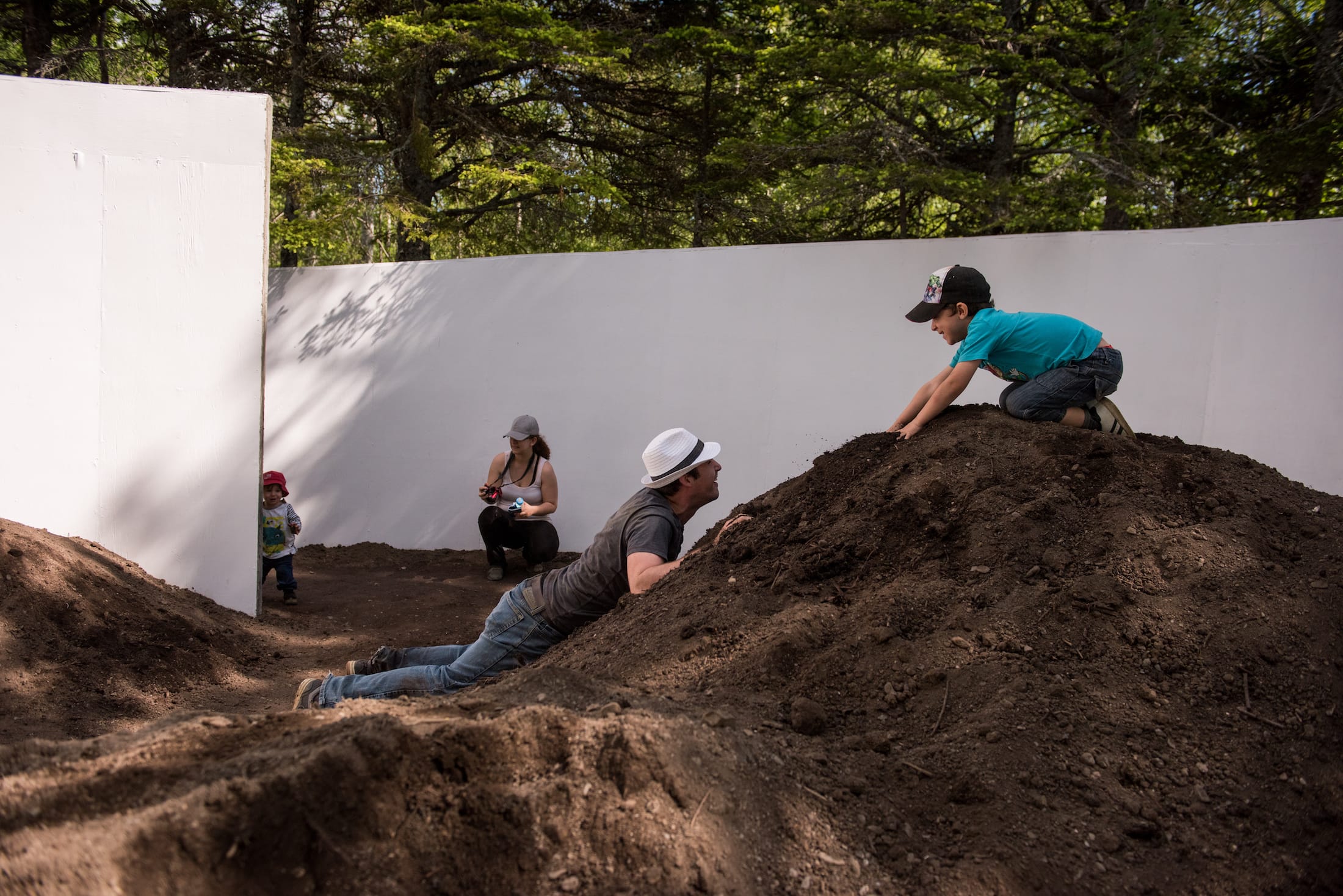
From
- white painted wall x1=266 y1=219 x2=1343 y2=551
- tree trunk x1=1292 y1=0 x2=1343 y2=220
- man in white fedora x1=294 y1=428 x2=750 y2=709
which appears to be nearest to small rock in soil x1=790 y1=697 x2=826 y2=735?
man in white fedora x1=294 y1=428 x2=750 y2=709

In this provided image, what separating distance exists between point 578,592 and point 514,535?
12.4 ft

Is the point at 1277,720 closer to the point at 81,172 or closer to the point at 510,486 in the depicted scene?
the point at 510,486

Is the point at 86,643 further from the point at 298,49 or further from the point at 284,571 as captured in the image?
the point at 298,49

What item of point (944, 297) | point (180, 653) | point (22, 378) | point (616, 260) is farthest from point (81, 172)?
point (944, 297)

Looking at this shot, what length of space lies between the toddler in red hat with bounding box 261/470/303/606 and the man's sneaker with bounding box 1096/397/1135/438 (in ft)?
16.4

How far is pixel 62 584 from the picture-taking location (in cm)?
443

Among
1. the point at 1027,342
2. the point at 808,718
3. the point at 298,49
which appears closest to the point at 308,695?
the point at 808,718

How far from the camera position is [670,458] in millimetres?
3363

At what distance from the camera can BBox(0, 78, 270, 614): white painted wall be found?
5.28m

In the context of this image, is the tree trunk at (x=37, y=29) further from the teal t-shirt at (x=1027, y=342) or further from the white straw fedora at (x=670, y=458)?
the teal t-shirt at (x=1027, y=342)

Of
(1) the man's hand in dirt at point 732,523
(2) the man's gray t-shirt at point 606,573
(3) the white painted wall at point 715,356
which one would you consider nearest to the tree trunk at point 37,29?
(3) the white painted wall at point 715,356

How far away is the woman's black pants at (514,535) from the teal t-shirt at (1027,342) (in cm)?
396

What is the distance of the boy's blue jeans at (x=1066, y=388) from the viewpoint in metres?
3.76

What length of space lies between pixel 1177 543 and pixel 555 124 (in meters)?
9.77
